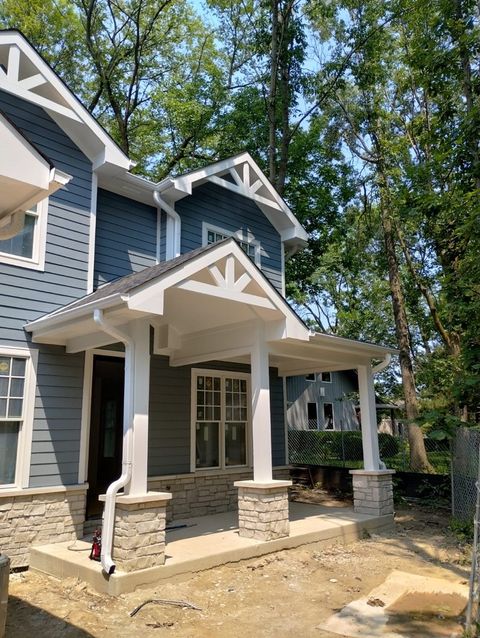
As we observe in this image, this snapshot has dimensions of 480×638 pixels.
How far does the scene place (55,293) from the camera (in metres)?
6.83

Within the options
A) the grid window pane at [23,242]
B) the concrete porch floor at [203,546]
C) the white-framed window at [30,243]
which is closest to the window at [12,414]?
the concrete porch floor at [203,546]

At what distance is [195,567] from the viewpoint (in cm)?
542

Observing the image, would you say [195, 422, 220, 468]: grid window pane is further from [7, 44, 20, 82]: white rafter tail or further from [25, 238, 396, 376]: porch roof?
[7, 44, 20, 82]: white rafter tail

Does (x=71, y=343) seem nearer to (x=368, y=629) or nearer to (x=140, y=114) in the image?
(x=368, y=629)

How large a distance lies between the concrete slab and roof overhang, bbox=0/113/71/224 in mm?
4168

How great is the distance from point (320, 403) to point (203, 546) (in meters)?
21.5

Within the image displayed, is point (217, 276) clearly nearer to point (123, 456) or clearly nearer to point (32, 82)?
point (123, 456)

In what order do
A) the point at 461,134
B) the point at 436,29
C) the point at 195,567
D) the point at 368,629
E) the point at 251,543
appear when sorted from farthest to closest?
the point at 436,29
the point at 461,134
the point at 251,543
the point at 195,567
the point at 368,629

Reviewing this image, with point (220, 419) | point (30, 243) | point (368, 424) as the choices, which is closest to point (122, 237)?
point (30, 243)

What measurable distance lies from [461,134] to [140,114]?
13.5 meters

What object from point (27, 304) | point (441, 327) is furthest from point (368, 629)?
point (441, 327)

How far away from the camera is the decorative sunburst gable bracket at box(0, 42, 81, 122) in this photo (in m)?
6.71

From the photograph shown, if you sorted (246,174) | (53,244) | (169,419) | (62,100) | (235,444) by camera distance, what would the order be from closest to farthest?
(53,244), (62,100), (169,419), (235,444), (246,174)

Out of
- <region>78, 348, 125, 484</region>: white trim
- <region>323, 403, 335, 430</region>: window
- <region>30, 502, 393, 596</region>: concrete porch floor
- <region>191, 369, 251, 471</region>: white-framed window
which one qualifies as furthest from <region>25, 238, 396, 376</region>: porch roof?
<region>323, 403, 335, 430</region>: window
